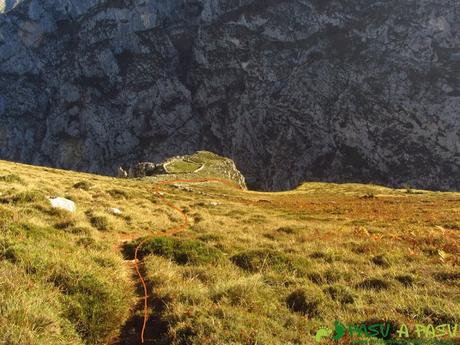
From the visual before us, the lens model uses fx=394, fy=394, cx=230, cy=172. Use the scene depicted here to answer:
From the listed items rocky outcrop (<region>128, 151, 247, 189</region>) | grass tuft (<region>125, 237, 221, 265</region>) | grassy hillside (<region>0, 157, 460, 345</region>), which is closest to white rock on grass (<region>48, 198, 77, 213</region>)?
grassy hillside (<region>0, 157, 460, 345</region>)

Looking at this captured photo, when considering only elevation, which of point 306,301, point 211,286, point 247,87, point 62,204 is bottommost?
point 211,286

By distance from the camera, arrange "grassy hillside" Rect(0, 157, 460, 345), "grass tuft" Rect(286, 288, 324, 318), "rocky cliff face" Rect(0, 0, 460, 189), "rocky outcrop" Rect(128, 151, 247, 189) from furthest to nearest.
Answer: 1. "rocky cliff face" Rect(0, 0, 460, 189)
2. "rocky outcrop" Rect(128, 151, 247, 189)
3. "grass tuft" Rect(286, 288, 324, 318)
4. "grassy hillside" Rect(0, 157, 460, 345)

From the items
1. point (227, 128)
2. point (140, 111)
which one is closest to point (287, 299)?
point (227, 128)

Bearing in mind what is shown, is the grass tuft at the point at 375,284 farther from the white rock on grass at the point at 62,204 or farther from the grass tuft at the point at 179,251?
the white rock on grass at the point at 62,204

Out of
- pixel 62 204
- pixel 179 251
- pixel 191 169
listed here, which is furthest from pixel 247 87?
pixel 179 251

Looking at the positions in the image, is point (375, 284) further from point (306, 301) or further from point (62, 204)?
point (62, 204)

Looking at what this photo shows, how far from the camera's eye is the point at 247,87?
163500 mm

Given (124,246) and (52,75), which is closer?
(124,246)

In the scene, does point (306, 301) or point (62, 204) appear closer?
point (306, 301)

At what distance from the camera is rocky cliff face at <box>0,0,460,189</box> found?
450 feet

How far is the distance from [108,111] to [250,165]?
71.5 meters

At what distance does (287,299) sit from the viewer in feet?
31.3

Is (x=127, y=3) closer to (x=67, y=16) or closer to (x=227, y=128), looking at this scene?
(x=67, y=16)

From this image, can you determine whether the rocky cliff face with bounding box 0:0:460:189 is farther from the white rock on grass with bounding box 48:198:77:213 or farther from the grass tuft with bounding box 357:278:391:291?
the grass tuft with bounding box 357:278:391:291
